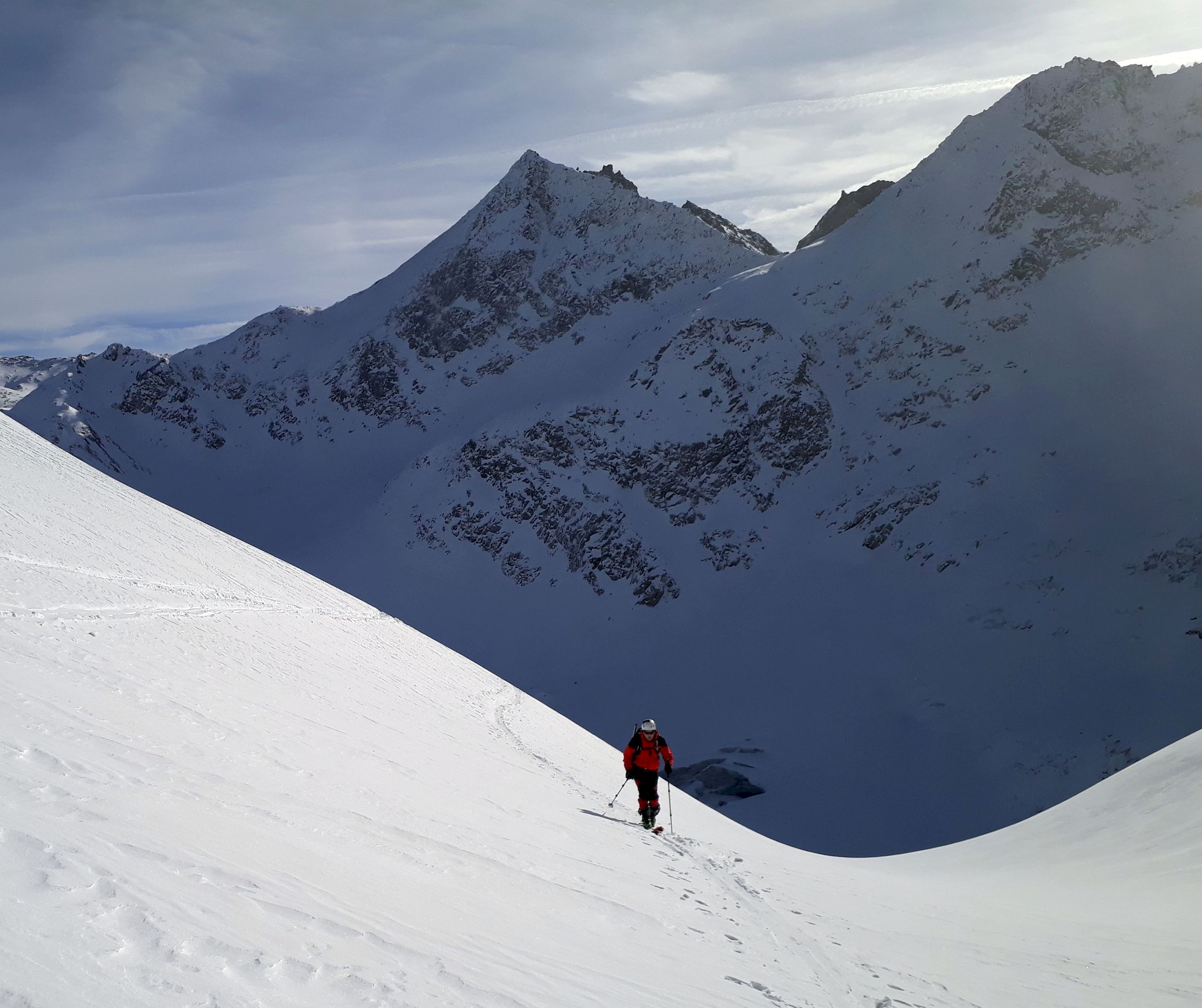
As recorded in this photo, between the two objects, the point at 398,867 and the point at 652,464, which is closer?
the point at 398,867

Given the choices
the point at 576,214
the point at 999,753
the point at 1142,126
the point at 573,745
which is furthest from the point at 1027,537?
the point at 576,214

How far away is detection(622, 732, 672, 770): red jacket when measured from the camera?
41.2ft

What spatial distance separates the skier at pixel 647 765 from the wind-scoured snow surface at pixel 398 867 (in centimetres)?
56

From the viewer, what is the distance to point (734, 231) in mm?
124000

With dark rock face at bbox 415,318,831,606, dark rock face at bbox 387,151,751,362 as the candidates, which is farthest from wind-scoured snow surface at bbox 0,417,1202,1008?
dark rock face at bbox 387,151,751,362

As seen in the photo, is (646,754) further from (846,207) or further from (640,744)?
(846,207)

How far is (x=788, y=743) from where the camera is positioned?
1794 inches

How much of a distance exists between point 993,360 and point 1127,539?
2182 cm

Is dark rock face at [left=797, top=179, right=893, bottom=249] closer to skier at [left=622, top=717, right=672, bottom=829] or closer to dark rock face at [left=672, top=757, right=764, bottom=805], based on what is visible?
dark rock face at [left=672, top=757, right=764, bottom=805]

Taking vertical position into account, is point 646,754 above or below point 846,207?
below

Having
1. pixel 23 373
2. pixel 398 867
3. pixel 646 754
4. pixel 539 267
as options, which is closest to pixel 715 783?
pixel 646 754

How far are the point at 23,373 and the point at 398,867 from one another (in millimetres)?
157447

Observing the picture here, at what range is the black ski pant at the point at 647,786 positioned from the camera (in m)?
12.6

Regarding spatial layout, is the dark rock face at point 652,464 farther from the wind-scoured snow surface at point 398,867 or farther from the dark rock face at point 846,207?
the wind-scoured snow surface at point 398,867
